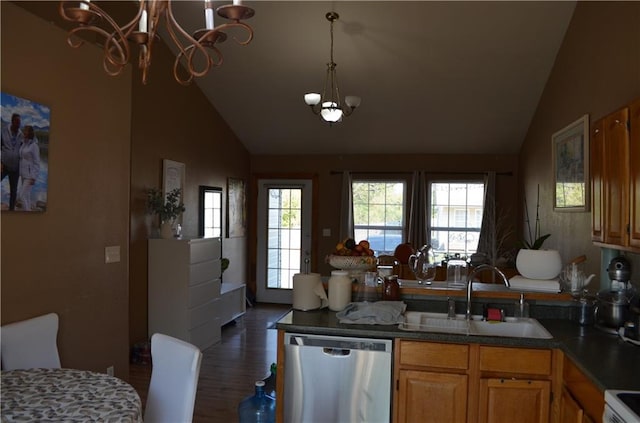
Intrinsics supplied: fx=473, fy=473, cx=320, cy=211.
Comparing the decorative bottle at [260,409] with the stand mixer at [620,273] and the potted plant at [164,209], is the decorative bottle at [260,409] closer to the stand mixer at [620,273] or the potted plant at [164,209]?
the stand mixer at [620,273]

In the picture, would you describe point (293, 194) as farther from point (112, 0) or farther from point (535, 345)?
point (535, 345)

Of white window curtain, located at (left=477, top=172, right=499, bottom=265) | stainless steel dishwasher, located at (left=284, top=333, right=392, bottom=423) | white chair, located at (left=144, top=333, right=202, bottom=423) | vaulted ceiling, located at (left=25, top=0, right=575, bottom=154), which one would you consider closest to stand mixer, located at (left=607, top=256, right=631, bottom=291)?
stainless steel dishwasher, located at (left=284, top=333, right=392, bottom=423)

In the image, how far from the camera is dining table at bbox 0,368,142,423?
5.23ft

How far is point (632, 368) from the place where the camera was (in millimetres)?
1946

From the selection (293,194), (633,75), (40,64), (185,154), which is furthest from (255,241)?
(633,75)

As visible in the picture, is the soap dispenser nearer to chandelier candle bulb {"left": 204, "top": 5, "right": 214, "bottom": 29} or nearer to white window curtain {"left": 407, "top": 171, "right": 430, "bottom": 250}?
chandelier candle bulb {"left": 204, "top": 5, "right": 214, "bottom": 29}

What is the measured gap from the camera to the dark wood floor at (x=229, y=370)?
3.49m

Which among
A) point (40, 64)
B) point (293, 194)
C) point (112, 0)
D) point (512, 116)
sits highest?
point (112, 0)

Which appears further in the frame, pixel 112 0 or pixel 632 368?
pixel 112 0

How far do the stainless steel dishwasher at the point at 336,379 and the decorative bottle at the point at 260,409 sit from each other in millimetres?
283

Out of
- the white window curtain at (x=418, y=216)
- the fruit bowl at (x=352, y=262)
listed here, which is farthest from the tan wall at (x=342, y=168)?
the fruit bowl at (x=352, y=262)

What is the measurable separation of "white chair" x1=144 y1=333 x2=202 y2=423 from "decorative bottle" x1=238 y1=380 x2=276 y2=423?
814mm

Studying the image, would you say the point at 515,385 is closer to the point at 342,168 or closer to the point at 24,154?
the point at 24,154

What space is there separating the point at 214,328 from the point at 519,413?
3.59 m
